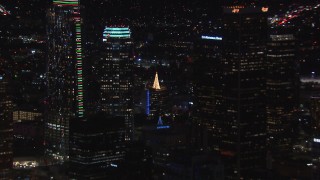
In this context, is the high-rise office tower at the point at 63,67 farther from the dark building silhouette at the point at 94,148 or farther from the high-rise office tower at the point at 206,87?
the dark building silhouette at the point at 94,148

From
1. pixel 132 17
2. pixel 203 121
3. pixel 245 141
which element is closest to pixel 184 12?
pixel 132 17

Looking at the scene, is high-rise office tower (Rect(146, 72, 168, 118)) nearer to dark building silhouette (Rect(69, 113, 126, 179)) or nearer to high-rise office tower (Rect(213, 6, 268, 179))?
dark building silhouette (Rect(69, 113, 126, 179))

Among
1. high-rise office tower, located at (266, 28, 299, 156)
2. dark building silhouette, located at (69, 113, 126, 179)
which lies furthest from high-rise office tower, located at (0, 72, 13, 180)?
high-rise office tower, located at (266, 28, 299, 156)

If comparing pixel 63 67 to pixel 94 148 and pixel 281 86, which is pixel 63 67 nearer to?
pixel 281 86

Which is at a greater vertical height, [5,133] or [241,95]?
[241,95]

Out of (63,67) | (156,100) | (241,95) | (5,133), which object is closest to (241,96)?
(241,95)

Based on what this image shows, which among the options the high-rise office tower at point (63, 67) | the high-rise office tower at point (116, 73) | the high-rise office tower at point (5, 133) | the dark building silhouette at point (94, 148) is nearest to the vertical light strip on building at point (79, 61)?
the high-rise office tower at point (63, 67)

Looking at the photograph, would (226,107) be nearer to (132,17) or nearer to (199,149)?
(199,149)
